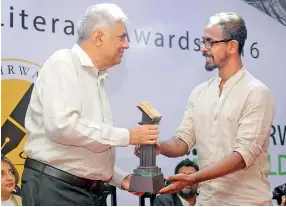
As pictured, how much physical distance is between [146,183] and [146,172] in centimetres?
5

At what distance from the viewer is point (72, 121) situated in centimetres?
170

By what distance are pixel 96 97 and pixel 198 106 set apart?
0.60 m

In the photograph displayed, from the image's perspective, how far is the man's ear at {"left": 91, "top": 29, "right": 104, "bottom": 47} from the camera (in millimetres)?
1965

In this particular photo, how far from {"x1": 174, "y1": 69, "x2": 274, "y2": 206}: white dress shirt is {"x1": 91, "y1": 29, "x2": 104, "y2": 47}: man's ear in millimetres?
626

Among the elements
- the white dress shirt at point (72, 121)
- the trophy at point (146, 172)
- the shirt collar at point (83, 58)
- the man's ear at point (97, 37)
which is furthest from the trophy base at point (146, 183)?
the man's ear at point (97, 37)

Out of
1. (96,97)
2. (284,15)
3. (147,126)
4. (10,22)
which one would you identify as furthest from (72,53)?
(284,15)

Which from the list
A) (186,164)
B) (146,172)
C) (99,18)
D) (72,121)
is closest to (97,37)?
(99,18)

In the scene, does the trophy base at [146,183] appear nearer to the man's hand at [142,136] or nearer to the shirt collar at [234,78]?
the man's hand at [142,136]

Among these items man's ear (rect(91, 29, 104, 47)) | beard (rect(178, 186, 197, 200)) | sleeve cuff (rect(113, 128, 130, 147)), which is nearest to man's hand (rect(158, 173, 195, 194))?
sleeve cuff (rect(113, 128, 130, 147))

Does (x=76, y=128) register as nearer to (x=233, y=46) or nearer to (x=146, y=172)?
(x=146, y=172)

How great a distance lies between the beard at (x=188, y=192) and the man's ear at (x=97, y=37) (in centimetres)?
136

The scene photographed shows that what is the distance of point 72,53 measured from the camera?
1.91 metres

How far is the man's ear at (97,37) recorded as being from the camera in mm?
1965

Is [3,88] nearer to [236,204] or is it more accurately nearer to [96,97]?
[96,97]
